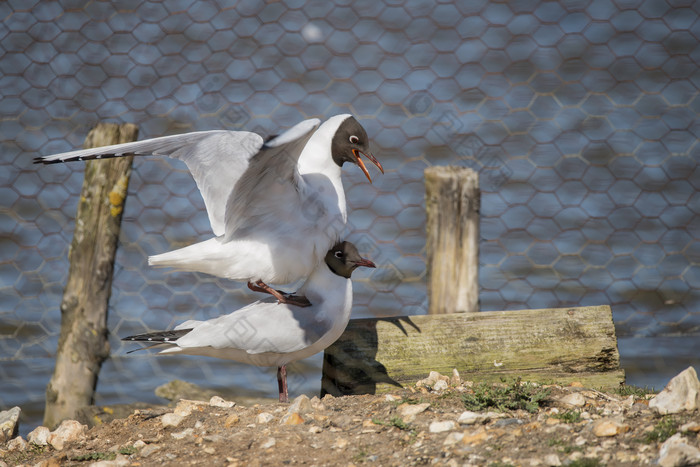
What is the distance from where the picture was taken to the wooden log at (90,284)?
13.3ft

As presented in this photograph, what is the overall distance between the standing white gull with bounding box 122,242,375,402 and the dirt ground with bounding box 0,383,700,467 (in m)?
0.26

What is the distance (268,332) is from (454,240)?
105 centimetres

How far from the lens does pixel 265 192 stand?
304 centimetres

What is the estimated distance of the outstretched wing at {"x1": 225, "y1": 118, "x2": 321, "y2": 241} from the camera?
281 cm

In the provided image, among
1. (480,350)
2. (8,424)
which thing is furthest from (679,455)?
(8,424)

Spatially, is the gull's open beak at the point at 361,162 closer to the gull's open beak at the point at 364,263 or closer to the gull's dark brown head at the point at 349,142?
the gull's dark brown head at the point at 349,142

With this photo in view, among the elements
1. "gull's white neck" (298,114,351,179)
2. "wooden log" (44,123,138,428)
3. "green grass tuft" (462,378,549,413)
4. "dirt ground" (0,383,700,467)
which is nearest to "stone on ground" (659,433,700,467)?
"dirt ground" (0,383,700,467)

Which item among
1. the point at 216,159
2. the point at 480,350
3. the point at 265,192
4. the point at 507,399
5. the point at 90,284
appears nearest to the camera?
the point at 507,399

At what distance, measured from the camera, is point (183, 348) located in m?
3.15

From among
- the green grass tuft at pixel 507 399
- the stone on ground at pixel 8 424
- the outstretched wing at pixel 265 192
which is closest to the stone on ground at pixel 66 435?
the stone on ground at pixel 8 424

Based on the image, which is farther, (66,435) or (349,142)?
(349,142)

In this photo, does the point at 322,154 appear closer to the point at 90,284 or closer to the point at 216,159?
the point at 216,159

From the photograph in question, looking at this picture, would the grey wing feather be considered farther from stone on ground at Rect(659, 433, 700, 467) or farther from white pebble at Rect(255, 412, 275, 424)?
stone on ground at Rect(659, 433, 700, 467)

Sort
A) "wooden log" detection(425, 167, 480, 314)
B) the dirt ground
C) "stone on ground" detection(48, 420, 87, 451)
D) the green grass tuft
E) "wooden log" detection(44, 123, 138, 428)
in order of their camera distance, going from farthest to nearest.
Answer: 1. "wooden log" detection(44, 123, 138, 428)
2. "wooden log" detection(425, 167, 480, 314)
3. "stone on ground" detection(48, 420, 87, 451)
4. the green grass tuft
5. the dirt ground
